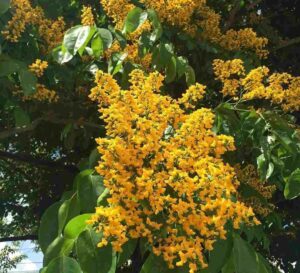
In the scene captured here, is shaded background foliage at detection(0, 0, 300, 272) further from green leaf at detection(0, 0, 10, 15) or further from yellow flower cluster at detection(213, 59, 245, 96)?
green leaf at detection(0, 0, 10, 15)

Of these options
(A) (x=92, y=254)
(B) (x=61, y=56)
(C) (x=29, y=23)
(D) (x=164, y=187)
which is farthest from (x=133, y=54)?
(A) (x=92, y=254)

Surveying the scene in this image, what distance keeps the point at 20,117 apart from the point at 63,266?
1.17m

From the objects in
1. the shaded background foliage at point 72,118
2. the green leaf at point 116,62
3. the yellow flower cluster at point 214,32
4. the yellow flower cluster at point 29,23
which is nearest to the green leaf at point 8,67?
the shaded background foliage at point 72,118

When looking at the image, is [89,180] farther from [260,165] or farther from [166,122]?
[260,165]

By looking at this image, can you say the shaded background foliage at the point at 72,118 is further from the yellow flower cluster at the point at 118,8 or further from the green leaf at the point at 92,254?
the green leaf at the point at 92,254

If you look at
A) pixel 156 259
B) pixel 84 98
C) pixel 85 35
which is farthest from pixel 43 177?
pixel 156 259

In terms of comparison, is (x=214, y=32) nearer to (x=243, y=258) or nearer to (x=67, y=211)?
(x=67, y=211)

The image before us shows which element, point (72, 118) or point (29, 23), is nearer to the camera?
point (29, 23)

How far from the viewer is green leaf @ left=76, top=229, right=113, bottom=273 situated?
58.9 inches

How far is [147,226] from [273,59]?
290 centimetres

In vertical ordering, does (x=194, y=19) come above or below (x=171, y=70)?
below

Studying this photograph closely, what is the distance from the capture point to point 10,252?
1102 cm

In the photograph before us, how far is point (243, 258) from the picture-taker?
5.32ft

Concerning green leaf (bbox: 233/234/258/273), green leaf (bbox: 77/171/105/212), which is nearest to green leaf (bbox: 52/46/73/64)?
green leaf (bbox: 77/171/105/212)
